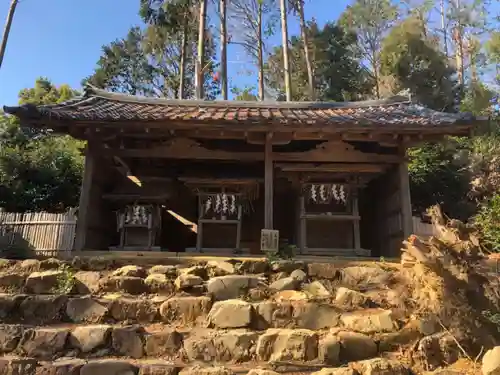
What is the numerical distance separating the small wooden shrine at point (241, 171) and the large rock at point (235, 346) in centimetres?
292

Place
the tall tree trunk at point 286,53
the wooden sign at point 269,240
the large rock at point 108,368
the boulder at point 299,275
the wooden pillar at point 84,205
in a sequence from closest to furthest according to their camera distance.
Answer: the large rock at point 108,368 < the boulder at point 299,275 < the wooden sign at point 269,240 < the wooden pillar at point 84,205 < the tall tree trunk at point 286,53

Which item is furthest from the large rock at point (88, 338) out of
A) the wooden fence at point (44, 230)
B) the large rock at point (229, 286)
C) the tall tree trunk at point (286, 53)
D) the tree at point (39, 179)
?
the tall tree trunk at point (286, 53)

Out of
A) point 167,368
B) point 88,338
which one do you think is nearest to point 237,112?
point 88,338

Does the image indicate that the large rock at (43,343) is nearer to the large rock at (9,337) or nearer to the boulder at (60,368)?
the large rock at (9,337)

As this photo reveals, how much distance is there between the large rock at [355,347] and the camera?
5.73 m

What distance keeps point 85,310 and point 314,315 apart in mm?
3613

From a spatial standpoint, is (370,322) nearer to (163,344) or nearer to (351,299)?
(351,299)

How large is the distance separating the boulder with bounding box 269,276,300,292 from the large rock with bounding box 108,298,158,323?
6.61ft

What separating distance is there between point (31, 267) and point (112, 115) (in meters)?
3.40

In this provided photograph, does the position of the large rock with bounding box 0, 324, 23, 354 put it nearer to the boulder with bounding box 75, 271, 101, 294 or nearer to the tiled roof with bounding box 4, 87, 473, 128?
the boulder with bounding box 75, 271, 101, 294

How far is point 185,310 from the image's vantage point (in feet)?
21.2

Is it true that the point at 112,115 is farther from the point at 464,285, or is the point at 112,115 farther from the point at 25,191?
the point at 464,285

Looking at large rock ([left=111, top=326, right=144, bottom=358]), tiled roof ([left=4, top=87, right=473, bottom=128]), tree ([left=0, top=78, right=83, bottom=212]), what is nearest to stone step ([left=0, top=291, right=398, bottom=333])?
large rock ([left=111, top=326, right=144, bottom=358])

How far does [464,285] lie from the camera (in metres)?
5.97
